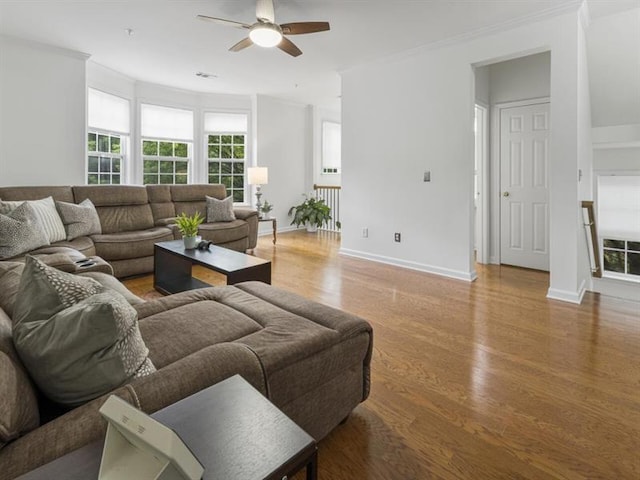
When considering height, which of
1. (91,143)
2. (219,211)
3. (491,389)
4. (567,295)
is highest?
(91,143)

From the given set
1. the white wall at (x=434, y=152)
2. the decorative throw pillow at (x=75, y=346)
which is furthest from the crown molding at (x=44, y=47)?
the decorative throw pillow at (x=75, y=346)

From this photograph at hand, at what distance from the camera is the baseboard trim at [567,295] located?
3351 millimetres

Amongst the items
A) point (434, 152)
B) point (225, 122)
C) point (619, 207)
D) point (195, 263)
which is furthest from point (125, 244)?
point (619, 207)

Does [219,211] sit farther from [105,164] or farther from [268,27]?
[268,27]

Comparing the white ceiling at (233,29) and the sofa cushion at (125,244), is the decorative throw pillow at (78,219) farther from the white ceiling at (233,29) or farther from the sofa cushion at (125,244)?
the white ceiling at (233,29)

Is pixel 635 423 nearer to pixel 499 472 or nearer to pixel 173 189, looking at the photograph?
pixel 499 472

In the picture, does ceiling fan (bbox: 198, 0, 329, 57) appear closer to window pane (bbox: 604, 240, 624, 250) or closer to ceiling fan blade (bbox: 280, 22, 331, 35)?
ceiling fan blade (bbox: 280, 22, 331, 35)

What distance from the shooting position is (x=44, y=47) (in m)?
4.40

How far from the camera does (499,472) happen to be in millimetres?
1442

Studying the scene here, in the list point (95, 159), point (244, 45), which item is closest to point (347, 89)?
point (244, 45)

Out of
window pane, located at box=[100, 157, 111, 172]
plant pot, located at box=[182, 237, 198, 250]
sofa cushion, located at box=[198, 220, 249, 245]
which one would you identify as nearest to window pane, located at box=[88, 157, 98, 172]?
window pane, located at box=[100, 157, 111, 172]

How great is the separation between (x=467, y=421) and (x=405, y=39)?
387 centimetres

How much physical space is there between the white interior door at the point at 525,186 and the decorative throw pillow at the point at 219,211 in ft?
12.5

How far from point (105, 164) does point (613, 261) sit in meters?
7.28
